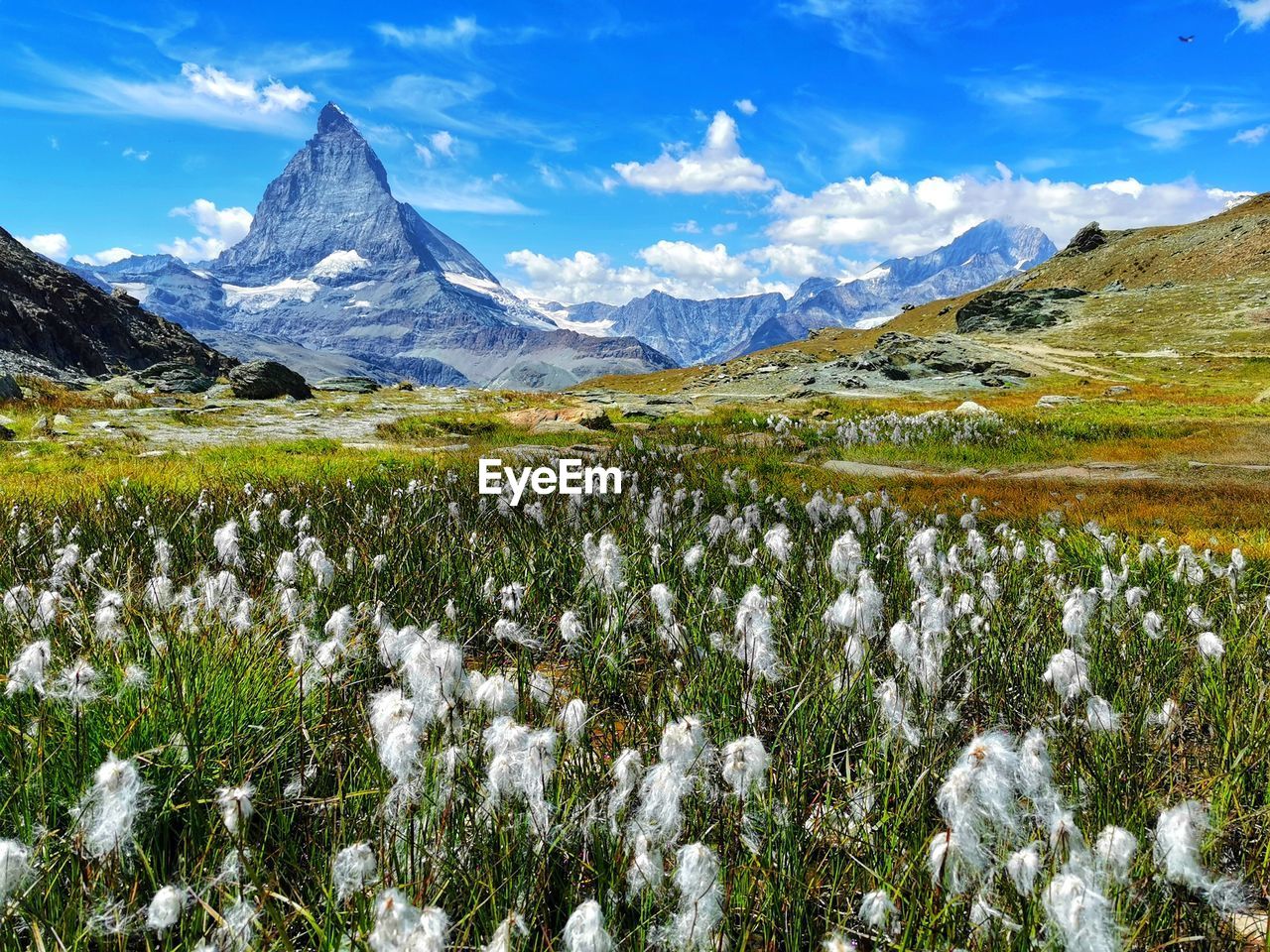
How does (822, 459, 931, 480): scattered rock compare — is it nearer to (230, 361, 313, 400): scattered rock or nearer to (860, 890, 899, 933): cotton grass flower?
(860, 890, 899, 933): cotton grass flower

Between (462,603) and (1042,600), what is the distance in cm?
431

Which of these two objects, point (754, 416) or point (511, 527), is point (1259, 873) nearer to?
point (511, 527)

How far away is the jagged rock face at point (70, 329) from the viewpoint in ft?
172

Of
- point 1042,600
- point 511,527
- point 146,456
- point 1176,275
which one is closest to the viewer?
point 1042,600

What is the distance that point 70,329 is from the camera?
59.5 metres

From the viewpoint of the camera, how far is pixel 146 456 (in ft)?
45.3

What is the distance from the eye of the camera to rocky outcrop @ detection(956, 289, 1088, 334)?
8038 cm

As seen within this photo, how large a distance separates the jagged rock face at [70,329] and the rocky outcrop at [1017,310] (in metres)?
85.8

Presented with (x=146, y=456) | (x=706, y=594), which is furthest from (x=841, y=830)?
(x=146, y=456)

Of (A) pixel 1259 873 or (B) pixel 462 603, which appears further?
(B) pixel 462 603

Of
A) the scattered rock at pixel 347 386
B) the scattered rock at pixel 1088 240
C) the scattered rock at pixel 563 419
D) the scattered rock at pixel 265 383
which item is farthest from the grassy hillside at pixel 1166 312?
the scattered rock at pixel 265 383

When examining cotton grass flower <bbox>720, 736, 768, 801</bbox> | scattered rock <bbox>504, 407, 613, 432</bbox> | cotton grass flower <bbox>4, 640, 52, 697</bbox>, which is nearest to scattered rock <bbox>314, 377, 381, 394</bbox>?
scattered rock <bbox>504, 407, 613, 432</bbox>

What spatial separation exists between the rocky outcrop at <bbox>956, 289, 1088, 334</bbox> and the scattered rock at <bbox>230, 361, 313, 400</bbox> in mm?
77861

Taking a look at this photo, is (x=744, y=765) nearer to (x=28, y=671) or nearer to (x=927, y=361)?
(x=28, y=671)
